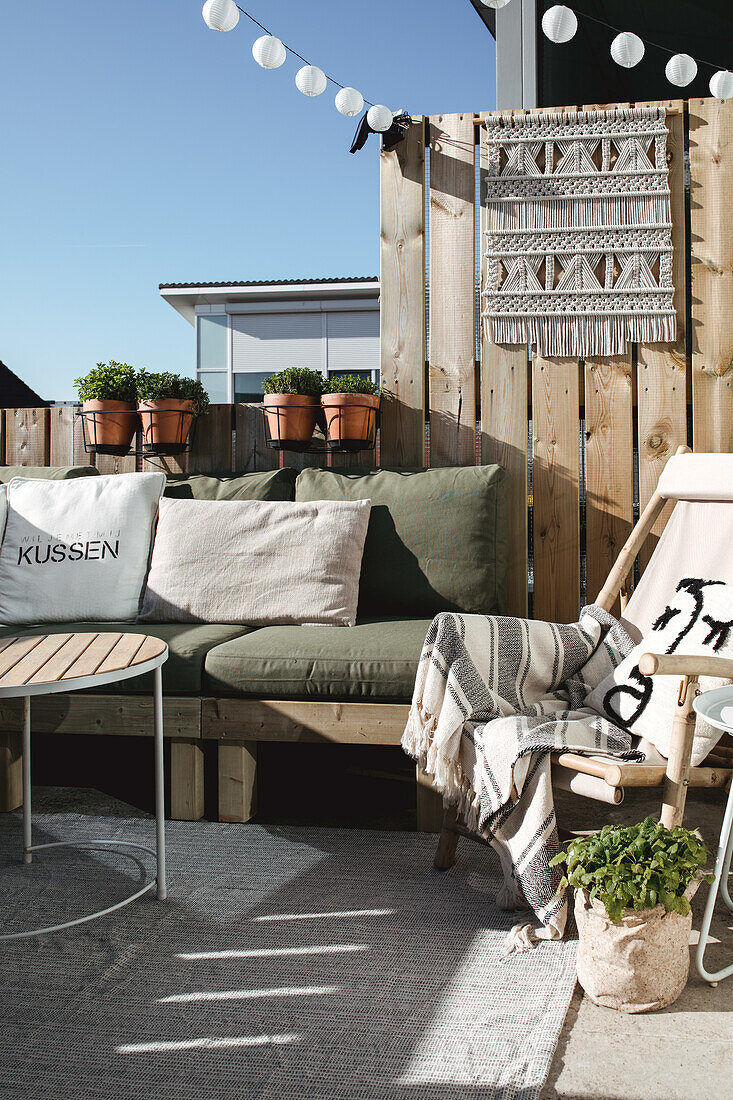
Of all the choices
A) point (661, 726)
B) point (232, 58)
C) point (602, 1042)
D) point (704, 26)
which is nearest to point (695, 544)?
point (661, 726)

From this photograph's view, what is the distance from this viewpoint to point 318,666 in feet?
6.68

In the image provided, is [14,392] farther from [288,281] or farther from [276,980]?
[276,980]

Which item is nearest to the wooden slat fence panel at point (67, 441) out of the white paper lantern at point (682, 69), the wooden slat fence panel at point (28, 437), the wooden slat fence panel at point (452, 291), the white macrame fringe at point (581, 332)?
the wooden slat fence panel at point (28, 437)

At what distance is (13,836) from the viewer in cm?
208

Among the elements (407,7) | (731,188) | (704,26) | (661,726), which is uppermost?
(407,7)

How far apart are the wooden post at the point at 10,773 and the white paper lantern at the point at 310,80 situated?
216 cm

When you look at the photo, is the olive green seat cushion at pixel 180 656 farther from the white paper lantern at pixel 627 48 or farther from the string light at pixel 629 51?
the white paper lantern at pixel 627 48

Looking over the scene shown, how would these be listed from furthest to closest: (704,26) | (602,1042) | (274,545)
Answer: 1. (704,26)
2. (274,545)
3. (602,1042)

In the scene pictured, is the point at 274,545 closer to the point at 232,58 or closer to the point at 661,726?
the point at 661,726

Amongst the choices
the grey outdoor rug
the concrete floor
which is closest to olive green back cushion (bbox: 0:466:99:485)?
the grey outdoor rug

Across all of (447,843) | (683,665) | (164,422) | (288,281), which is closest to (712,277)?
(683,665)

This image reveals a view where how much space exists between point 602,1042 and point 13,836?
1514mm

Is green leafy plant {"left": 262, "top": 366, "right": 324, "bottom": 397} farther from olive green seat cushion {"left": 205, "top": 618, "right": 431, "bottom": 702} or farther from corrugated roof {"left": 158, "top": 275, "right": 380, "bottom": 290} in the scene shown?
corrugated roof {"left": 158, "top": 275, "right": 380, "bottom": 290}

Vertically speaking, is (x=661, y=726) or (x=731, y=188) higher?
(x=731, y=188)
